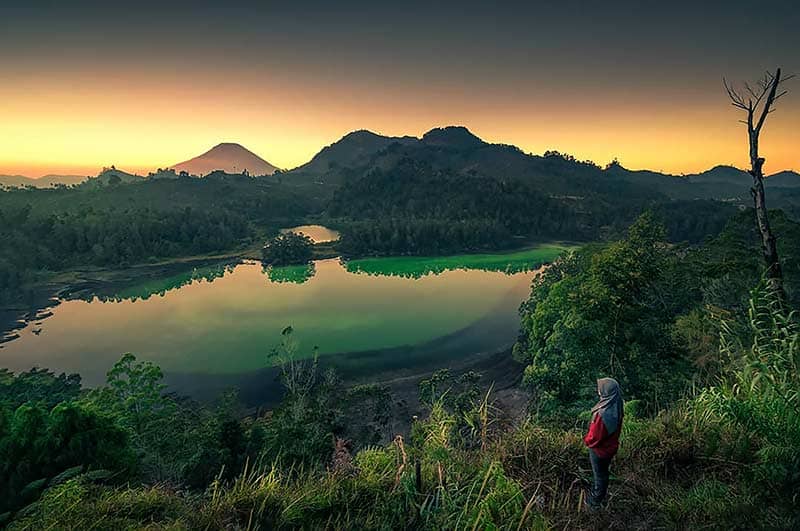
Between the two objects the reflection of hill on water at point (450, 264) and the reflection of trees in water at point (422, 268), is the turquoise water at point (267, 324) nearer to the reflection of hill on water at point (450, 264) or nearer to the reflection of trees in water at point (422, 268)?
the reflection of trees in water at point (422, 268)

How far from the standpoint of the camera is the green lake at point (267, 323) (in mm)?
34656

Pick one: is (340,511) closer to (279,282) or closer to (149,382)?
(149,382)

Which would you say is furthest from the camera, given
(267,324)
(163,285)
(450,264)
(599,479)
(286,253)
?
(450,264)

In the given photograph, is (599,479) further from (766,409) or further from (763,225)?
(763,225)

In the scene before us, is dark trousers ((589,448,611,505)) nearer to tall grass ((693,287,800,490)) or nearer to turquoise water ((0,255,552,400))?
tall grass ((693,287,800,490))

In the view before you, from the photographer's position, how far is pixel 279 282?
6406 centimetres

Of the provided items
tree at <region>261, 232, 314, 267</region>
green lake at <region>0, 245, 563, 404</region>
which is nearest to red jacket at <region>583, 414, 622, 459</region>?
green lake at <region>0, 245, 563, 404</region>

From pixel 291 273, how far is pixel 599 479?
70.0 metres

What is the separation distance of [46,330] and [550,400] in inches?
1991

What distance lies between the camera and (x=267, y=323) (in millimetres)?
44719

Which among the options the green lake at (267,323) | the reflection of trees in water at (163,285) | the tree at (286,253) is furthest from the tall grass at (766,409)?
the tree at (286,253)

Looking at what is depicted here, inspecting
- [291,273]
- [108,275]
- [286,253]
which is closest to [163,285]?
[108,275]

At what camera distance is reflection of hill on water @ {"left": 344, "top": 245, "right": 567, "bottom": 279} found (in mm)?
71625

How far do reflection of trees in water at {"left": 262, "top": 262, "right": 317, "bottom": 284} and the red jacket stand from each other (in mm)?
62580
